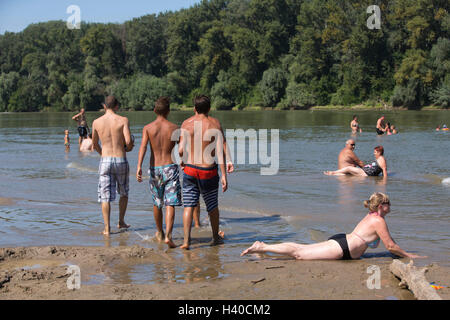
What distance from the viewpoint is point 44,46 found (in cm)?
13150

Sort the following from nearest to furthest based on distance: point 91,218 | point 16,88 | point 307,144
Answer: point 91,218, point 307,144, point 16,88

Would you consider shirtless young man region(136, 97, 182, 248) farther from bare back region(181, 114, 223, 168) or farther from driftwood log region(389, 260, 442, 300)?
driftwood log region(389, 260, 442, 300)

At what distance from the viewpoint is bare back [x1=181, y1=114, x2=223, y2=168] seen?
272 inches

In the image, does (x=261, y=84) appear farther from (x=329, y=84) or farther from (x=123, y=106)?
(x=123, y=106)

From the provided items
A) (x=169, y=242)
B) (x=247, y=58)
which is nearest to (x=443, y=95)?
(x=247, y=58)

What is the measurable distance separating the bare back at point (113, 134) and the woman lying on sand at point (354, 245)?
2363 millimetres

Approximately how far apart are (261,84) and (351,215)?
79654 millimetres

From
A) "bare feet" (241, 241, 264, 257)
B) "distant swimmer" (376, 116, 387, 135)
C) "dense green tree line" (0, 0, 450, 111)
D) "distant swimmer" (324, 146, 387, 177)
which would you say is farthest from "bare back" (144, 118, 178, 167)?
"dense green tree line" (0, 0, 450, 111)

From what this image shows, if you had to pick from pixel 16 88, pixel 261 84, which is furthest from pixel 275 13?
pixel 16 88

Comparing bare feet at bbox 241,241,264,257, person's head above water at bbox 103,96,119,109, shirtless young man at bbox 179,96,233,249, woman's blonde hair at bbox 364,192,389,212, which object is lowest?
bare feet at bbox 241,241,264,257

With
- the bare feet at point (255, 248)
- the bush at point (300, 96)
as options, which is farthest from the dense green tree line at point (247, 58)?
the bare feet at point (255, 248)

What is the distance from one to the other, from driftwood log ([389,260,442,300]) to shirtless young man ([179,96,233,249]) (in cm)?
234

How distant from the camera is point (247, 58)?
9519 centimetres

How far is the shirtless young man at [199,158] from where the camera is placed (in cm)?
692
